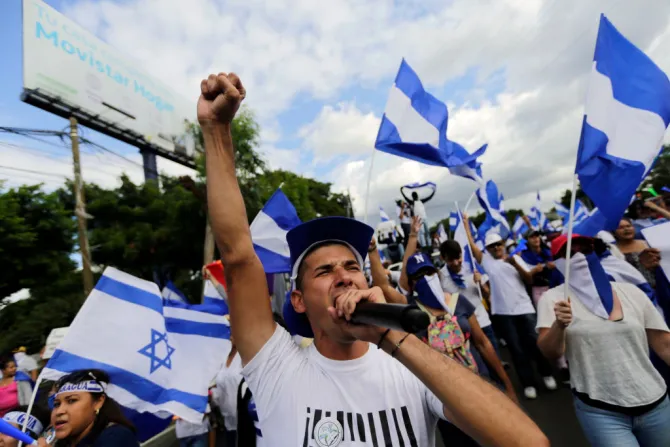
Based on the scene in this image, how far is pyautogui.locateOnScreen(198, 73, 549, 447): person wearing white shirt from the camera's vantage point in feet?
3.87

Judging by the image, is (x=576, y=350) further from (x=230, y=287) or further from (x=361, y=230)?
(x=230, y=287)

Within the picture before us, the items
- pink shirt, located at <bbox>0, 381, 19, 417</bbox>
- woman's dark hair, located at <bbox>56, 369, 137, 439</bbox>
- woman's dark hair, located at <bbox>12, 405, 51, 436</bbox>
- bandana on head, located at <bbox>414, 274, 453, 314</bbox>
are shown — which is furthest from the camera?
pink shirt, located at <bbox>0, 381, 19, 417</bbox>

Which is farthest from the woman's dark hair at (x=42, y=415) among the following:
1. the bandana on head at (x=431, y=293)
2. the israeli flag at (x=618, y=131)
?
the israeli flag at (x=618, y=131)

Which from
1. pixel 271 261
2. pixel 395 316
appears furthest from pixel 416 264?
pixel 395 316

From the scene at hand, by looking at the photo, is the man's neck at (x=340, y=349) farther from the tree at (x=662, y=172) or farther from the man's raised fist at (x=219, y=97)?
the tree at (x=662, y=172)

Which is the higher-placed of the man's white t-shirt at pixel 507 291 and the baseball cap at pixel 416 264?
the baseball cap at pixel 416 264

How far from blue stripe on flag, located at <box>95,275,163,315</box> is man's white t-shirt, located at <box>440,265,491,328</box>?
129 inches

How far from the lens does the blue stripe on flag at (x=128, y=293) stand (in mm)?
2889

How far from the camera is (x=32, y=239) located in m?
13.9

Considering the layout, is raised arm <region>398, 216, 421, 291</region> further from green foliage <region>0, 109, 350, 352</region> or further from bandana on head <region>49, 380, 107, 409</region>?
green foliage <region>0, 109, 350, 352</region>

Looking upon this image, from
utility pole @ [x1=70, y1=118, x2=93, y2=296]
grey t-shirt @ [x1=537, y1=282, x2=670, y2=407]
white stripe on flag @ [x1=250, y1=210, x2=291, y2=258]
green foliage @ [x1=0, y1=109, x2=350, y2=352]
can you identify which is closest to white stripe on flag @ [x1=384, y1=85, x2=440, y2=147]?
white stripe on flag @ [x1=250, y1=210, x2=291, y2=258]

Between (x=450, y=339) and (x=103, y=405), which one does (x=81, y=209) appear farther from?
(x=450, y=339)

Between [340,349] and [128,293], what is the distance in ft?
7.05

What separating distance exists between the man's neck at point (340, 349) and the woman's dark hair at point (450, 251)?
361 centimetres
